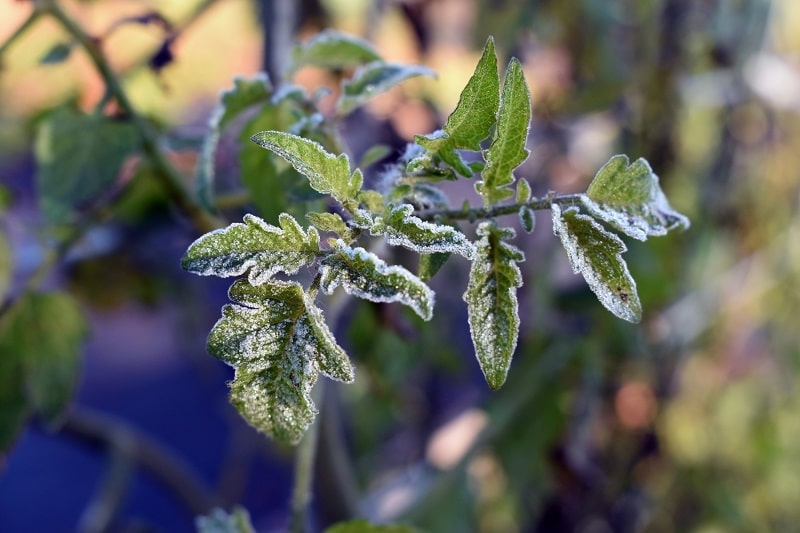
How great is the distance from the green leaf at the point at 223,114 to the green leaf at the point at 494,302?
19cm

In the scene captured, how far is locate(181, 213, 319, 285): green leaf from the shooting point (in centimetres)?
35

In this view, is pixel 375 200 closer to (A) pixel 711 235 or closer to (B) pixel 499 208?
(B) pixel 499 208

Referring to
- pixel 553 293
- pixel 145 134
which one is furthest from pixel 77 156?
pixel 553 293

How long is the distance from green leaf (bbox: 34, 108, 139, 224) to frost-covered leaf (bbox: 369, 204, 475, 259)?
0.30 metres

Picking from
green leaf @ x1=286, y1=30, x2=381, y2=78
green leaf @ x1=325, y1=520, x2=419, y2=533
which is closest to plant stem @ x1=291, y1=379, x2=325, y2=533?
green leaf @ x1=325, y1=520, x2=419, y2=533

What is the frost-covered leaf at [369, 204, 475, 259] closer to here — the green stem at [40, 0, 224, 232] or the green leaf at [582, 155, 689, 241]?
the green leaf at [582, 155, 689, 241]

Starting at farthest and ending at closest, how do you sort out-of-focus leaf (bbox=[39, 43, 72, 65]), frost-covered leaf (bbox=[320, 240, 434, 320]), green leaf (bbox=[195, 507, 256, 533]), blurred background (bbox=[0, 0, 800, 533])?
blurred background (bbox=[0, 0, 800, 533]) → out-of-focus leaf (bbox=[39, 43, 72, 65]) → green leaf (bbox=[195, 507, 256, 533]) → frost-covered leaf (bbox=[320, 240, 434, 320])

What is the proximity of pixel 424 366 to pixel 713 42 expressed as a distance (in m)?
0.67

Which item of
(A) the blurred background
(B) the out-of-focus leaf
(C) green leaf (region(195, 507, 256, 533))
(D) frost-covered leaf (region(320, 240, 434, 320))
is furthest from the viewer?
(A) the blurred background

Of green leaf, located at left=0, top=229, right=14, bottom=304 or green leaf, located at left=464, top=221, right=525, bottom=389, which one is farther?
green leaf, located at left=0, top=229, right=14, bottom=304

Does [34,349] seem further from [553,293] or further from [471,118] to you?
[553,293]

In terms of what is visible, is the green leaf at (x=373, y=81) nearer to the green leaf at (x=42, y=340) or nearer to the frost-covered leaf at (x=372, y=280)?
the frost-covered leaf at (x=372, y=280)

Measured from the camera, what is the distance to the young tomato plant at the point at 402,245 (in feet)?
1.15

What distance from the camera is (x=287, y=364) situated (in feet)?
1.19
